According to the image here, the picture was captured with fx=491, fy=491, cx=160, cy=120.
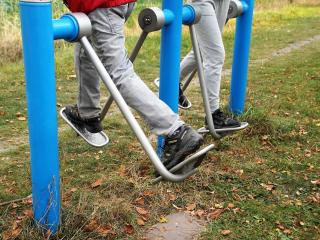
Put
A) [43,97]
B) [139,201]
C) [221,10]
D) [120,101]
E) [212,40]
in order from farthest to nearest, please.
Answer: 1. [221,10]
2. [212,40]
3. [139,201]
4. [120,101]
5. [43,97]

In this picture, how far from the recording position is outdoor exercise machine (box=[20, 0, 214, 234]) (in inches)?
80.0

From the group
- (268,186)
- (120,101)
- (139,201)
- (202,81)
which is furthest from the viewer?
(202,81)

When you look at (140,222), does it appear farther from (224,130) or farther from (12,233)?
(224,130)

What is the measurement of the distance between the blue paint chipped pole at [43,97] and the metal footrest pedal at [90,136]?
81 centimetres

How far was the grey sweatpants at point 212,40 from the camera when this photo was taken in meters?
3.35

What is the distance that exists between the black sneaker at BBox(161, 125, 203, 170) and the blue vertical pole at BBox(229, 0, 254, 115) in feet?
6.13

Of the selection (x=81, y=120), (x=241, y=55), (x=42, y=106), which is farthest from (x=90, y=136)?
(x=241, y=55)

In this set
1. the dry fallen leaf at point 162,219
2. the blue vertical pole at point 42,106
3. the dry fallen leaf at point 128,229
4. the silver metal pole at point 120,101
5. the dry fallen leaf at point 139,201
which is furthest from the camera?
the dry fallen leaf at point 139,201

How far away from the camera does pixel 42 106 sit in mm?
2105

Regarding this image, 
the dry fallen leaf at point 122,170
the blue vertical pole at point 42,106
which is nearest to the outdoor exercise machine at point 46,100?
the blue vertical pole at point 42,106

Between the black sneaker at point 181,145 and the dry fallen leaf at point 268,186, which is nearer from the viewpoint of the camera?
the black sneaker at point 181,145

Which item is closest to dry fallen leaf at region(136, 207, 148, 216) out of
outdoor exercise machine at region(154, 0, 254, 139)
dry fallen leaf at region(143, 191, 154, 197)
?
dry fallen leaf at region(143, 191, 154, 197)

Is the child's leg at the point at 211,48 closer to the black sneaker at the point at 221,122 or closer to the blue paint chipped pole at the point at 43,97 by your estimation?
the black sneaker at the point at 221,122

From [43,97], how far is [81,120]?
96 cm
